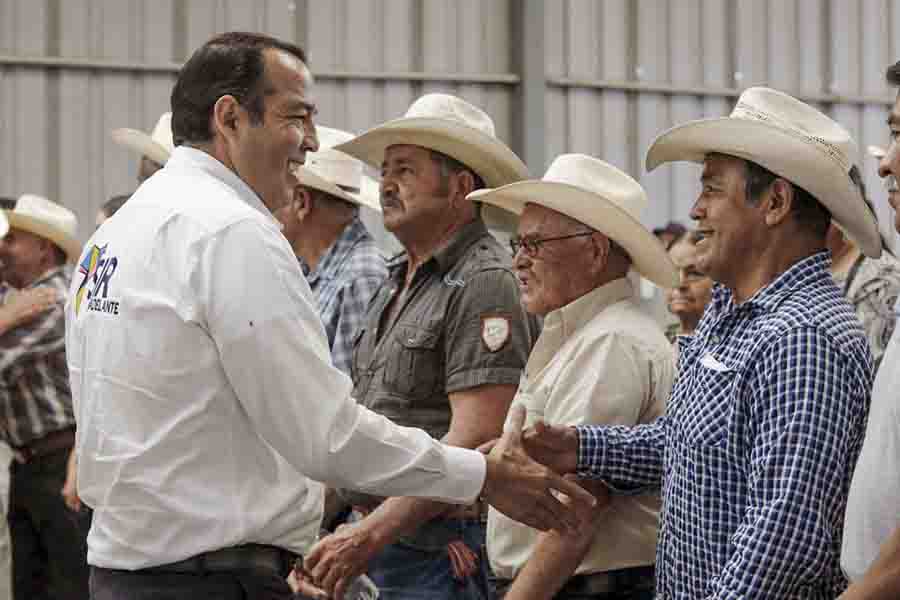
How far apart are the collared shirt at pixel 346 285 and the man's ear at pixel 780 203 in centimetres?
167

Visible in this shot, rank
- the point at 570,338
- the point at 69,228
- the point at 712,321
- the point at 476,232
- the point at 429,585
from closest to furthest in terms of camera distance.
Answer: the point at 712,321, the point at 570,338, the point at 429,585, the point at 476,232, the point at 69,228

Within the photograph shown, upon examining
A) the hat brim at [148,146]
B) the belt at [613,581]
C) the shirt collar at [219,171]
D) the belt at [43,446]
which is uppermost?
the shirt collar at [219,171]

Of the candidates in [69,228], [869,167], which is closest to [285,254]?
[69,228]

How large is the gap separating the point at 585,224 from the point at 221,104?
1021mm

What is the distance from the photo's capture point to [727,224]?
10.1ft

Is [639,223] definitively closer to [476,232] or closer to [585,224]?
[585,224]

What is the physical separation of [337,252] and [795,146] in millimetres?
2068

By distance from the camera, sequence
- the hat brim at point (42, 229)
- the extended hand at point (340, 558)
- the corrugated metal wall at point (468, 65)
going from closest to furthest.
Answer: the extended hand at point (340, 558), the hat brim at point (42, 229), the corrugated metal wall at point (468, 65)

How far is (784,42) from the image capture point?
38.0 ft

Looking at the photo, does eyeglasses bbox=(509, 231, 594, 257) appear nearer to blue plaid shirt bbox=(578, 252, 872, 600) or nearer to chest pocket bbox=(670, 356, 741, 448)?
blue plaid shirt bbox=(578, 252, 872, 600)

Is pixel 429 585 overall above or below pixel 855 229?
below

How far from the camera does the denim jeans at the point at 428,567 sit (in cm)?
392

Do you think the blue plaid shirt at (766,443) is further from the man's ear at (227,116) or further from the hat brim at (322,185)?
the hat brim at (322,185)

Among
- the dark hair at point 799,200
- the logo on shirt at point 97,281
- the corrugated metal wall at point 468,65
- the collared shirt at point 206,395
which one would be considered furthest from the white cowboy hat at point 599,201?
the corrugated metal wall at point 468,65
